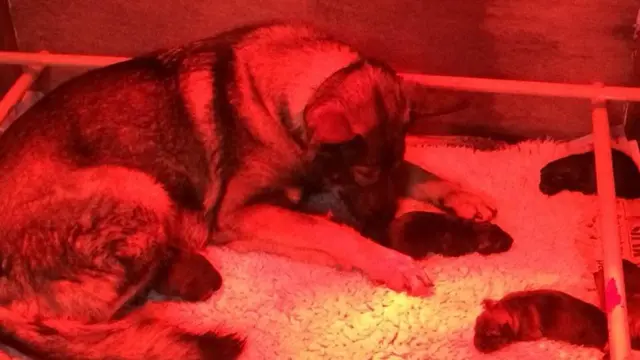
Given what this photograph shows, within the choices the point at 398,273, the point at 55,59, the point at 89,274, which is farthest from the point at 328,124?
the point at 55,59

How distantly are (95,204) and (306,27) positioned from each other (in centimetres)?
80

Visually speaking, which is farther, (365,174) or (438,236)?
(438,236)

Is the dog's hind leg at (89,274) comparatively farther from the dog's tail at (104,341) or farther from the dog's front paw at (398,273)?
the dog's front paw at (398,273)

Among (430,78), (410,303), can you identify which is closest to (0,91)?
(430,78)

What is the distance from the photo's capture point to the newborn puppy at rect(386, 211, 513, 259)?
2133mm

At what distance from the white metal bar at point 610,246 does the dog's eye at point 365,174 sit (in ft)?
1.96

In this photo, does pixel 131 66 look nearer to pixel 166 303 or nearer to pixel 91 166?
pixel 91 166

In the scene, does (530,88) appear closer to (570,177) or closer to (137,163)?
(570,177)

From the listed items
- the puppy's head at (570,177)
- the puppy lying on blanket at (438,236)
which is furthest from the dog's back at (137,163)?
the puppy's head at (570,177)

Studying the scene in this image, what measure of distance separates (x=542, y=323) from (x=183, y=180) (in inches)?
41.3

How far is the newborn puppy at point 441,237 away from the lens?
7.00 feet

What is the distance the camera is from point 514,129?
8.77 ft

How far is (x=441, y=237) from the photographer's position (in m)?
2.13

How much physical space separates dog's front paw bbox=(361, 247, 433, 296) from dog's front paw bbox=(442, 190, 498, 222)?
0.86 feet
